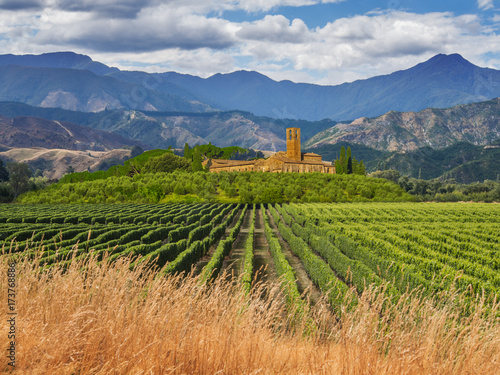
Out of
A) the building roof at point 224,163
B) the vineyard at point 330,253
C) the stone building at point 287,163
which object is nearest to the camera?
the vineyard at point 330,253

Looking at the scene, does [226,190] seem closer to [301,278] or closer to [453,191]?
[301,278]

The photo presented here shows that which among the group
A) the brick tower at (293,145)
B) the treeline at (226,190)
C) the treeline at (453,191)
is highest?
the brick tower at (293,145)

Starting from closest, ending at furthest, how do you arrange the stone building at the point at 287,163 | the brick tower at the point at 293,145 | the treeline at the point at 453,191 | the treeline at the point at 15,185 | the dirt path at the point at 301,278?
the dirt path at the point at 301,278 → the treeline at the point at 453,191 → the treeline at the point at 15,185 → the stone building at the point at 287,163 → the brick tower at the point at 293,145

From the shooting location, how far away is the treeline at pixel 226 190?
91500 mm

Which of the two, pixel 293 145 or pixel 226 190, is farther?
pixel 293 145

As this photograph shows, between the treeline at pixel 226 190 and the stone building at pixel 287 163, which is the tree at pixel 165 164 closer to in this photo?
the treeline at pixel 226 190

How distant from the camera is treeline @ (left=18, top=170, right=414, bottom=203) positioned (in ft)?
300

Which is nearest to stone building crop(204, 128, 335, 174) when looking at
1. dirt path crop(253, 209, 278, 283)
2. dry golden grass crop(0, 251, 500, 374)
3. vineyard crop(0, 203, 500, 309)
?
Result: dirt path crop(253, 209, 278, 283)

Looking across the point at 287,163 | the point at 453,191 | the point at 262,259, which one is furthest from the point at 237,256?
the point at 453,191

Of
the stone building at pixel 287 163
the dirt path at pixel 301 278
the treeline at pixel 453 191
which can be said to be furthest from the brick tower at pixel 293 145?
the dirt path at pixel 301 278

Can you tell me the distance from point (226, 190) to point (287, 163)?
116 feet

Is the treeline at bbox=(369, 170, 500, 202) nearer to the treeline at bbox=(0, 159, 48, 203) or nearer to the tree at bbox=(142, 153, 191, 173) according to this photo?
the tree at bbox=(142, 153, 191, 173)

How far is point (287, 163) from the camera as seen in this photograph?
409 ft

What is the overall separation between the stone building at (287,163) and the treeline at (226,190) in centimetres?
1590
